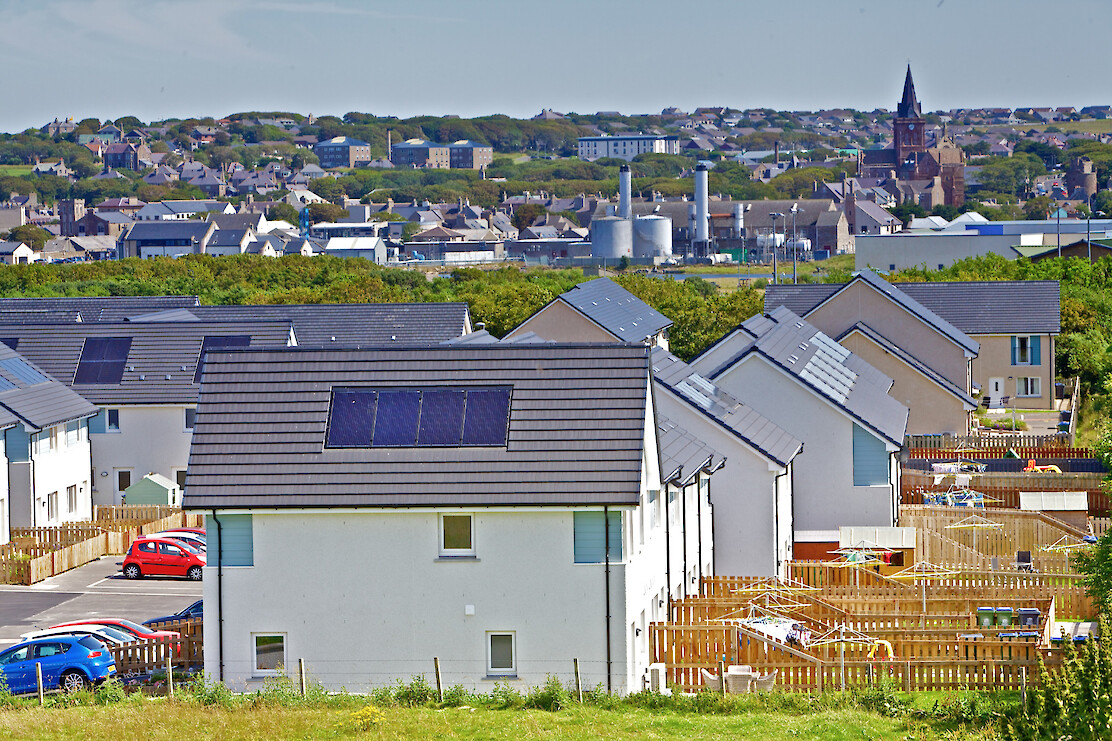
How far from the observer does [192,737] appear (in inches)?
679

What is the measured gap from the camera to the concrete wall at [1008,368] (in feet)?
203

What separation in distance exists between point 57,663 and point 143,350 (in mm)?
24243

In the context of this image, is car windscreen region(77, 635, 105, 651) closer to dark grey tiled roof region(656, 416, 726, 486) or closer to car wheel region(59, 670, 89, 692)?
Result: car wheel region(59, 670, 89, 692)

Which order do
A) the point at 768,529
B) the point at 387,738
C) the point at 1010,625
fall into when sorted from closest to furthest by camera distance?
the point at 387,738, the point at 1010,625, the point at 768,529

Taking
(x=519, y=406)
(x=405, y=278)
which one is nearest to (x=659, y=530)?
(x=519, y=406)

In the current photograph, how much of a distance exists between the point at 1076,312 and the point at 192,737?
5848cm

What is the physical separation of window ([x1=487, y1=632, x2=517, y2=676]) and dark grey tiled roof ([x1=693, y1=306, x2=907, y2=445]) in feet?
48.3

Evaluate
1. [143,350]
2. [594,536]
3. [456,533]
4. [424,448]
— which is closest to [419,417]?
[424,448]

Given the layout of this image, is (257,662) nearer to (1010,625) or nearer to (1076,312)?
(1010,625)

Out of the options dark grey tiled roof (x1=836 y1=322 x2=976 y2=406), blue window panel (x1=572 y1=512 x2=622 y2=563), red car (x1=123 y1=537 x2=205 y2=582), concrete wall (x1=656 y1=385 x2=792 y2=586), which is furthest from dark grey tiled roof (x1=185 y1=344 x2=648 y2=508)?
Answer: dark grey tiled roof (x1=836 y1=322 x2=976 y2=406)

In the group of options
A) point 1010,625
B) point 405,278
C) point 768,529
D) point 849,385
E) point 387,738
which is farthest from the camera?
point 405,278

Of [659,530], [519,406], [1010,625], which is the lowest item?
[1010,625]

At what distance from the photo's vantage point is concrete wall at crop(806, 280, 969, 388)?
5441 cm

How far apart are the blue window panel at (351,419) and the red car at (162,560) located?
13735 mm
